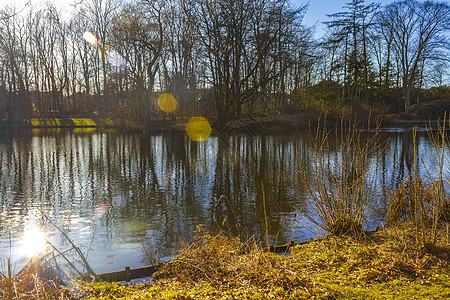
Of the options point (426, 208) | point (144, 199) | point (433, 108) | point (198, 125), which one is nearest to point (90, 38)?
point (198, 125)

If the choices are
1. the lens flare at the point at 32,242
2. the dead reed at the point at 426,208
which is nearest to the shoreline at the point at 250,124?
the dead reed at the point at 426,208

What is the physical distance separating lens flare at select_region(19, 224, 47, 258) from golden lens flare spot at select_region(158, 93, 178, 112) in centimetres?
Result: 3156

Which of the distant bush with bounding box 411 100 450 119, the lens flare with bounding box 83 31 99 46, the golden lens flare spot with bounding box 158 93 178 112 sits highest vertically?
the lens flare with bounding box 83 31 99 46

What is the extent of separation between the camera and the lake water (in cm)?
624

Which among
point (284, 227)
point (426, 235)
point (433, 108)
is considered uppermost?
point (433, 108)

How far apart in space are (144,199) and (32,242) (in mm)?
3381

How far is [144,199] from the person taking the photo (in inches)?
367

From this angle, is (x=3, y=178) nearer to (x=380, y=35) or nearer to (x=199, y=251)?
(x=199, y=251)

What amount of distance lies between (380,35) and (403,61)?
4039mm

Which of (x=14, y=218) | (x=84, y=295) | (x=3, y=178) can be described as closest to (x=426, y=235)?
(x=84, y=295)

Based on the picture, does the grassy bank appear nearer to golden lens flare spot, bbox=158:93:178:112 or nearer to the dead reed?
the dead reed

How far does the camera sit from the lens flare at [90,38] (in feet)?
140

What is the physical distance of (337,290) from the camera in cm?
360

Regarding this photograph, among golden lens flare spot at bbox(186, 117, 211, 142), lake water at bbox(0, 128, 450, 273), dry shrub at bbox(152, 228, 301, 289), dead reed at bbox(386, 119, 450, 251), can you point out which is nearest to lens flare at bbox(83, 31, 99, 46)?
golden lens flare spot at bbox(186, 117, 211, 142)
